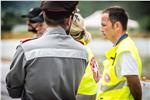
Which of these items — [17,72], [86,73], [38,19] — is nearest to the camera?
[17,72]

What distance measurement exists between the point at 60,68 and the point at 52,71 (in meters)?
0.04

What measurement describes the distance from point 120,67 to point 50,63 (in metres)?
0.84

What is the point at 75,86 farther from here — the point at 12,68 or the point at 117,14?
the point at 117,14

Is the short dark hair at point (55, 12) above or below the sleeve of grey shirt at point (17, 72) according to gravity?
above

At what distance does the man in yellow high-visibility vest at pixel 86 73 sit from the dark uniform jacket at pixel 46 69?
0.56m

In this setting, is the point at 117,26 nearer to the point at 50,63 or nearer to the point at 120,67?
the point at 120,67

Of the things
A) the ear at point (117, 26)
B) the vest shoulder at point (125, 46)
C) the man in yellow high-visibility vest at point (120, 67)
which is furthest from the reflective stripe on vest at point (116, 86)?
the ear at point (117, 26)

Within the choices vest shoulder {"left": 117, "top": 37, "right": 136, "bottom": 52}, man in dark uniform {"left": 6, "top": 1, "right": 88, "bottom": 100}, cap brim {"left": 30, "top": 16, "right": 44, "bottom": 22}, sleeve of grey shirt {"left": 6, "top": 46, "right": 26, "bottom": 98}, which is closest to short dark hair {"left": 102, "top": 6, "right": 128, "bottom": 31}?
vest shoulder {"left": 117, "top": 37, "right": 136, "bottom": 52}

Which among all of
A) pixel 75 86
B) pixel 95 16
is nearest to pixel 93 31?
pixel 95 16

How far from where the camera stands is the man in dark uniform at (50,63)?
2141 mm

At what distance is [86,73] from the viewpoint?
285 cm

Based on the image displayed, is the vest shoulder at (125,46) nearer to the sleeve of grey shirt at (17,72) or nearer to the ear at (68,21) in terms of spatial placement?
the ear at (68,21)

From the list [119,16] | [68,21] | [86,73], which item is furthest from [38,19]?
[68,21]

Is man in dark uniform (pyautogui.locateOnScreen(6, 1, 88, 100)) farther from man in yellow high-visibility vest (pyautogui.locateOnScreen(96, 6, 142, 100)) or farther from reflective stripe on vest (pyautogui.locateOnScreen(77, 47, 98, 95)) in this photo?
man in yellow high-visibility vest (pyautogui.locateOnScreen(96, 6, 142, 100))
